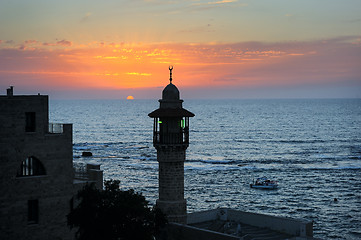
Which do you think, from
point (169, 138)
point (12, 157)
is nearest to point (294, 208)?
point (169, 138)

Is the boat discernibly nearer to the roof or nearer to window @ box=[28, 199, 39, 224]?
the roof

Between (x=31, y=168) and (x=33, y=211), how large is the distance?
3020 millimetres

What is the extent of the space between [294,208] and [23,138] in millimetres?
57751

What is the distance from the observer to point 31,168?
3622 cm

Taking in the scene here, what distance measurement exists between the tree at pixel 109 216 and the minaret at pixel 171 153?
21.9 ft

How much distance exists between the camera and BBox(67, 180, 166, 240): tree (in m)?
34.2

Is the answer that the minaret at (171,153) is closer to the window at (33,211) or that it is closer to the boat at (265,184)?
the window at (33,211)

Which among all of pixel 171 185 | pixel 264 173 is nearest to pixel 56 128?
pixel 171 185

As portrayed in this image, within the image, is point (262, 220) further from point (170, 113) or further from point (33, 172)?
point (33, 172)

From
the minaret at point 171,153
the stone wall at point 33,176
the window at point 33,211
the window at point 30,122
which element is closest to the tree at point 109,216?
the stone wall at point 33,176

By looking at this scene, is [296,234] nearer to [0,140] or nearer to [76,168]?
[76,168]

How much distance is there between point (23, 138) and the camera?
35594 millimetres

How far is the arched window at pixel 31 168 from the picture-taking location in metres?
35.8


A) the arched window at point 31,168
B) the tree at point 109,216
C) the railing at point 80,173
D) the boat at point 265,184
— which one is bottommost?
the boat at point 265,184
